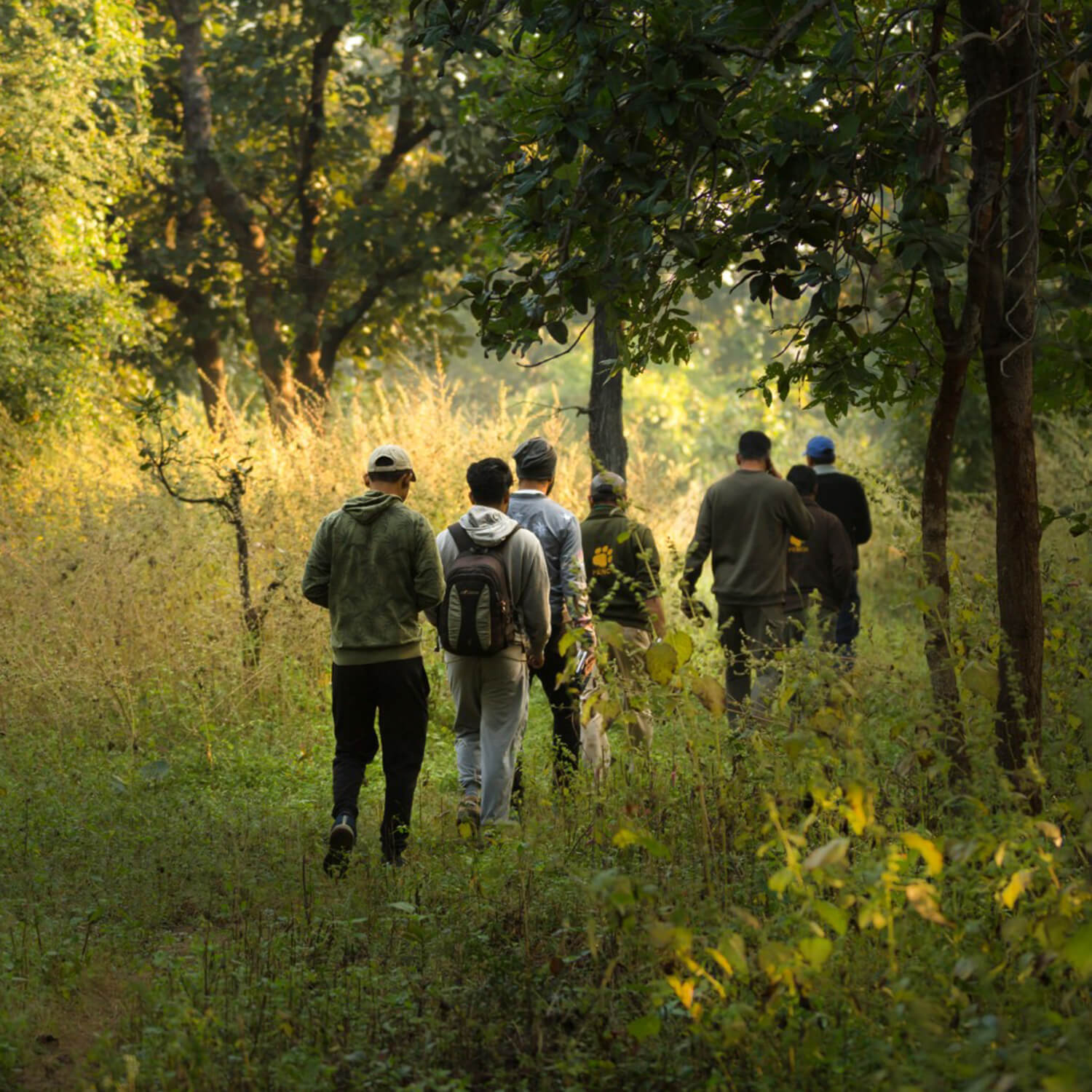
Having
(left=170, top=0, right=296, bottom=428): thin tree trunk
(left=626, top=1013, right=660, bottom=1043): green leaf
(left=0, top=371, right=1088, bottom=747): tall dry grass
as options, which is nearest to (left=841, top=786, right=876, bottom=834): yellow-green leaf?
(left=626, top=1013, right=660, bottom=1043): green leaf

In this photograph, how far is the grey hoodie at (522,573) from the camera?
6.89 meters

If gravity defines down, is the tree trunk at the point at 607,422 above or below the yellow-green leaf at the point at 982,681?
above

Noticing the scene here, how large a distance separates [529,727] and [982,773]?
6.53 m

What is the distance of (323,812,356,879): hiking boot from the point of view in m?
6.38

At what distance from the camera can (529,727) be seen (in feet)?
35.2

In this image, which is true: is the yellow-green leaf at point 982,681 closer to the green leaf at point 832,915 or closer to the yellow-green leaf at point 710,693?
the yellow-green leaf at point 710,693

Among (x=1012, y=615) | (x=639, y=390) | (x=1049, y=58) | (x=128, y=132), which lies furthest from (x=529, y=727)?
(x=639, y=390)

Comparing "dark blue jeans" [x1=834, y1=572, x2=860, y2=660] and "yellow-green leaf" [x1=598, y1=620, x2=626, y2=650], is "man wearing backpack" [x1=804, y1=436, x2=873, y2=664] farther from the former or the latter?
"yellow-green leaf" [x1=598, y1=620, x2=626, y2=650]

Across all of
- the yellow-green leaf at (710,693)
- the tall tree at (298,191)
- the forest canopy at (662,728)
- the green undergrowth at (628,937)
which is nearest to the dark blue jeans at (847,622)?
the forest canopy at (662,728)

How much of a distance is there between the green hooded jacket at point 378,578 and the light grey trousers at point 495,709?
0.38m

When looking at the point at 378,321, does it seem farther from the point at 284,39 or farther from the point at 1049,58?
the point at 1049,58

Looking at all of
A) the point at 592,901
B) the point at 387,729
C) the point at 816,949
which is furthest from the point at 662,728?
the point at 816,949

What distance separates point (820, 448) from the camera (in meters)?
10.2

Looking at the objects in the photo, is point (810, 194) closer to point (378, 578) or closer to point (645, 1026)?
point (378, 578)
